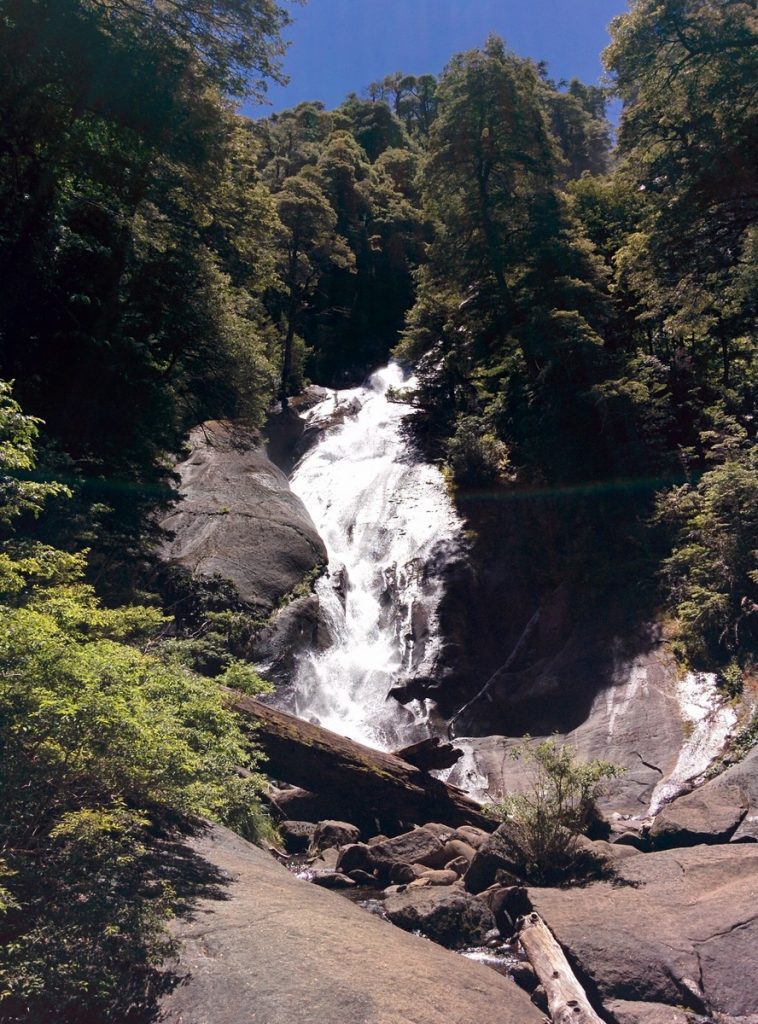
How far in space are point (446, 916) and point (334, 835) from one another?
11.4 ft

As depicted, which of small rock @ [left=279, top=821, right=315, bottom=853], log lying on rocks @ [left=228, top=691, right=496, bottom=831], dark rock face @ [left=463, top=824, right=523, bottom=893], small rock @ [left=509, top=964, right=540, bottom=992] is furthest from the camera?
small rock @ [left=279, top=821, right=315, bottom=853]

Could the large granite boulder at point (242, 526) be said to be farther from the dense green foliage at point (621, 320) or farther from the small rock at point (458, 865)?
the small rock at point (458, 865)

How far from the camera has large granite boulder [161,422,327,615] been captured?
20281 millimetres

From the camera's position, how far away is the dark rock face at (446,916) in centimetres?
842

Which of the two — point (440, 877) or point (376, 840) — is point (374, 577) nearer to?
point (376, 840)

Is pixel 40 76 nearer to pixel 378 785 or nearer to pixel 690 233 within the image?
pixel 690 233

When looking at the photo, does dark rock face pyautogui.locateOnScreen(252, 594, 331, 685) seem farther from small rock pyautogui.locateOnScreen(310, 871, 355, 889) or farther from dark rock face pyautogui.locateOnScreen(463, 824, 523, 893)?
dark rock face pyautogui.locateOnScreen(463, 824, 523, 893)

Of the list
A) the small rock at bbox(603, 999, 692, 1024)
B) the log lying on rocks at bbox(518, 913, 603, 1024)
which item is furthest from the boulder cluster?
the log lying on rocks at bbox(518, 913, 603, 1024)

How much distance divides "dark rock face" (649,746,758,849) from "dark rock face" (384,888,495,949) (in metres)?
2.54

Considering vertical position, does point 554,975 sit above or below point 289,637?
below

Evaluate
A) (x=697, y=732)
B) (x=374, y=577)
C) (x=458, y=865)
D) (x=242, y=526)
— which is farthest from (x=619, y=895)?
(x=242, y=526)

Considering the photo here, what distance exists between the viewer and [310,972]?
208 inches

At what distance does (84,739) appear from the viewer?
524 cm

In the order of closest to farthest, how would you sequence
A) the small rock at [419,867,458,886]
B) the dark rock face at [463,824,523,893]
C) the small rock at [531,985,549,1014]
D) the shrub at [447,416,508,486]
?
1. the small rock at [531,985,549,1014]
2. the dark rock face at [463,824,523,893]
3. the small rock at [419,867,458,886]
4. the shrub at [447,416,508,486]
